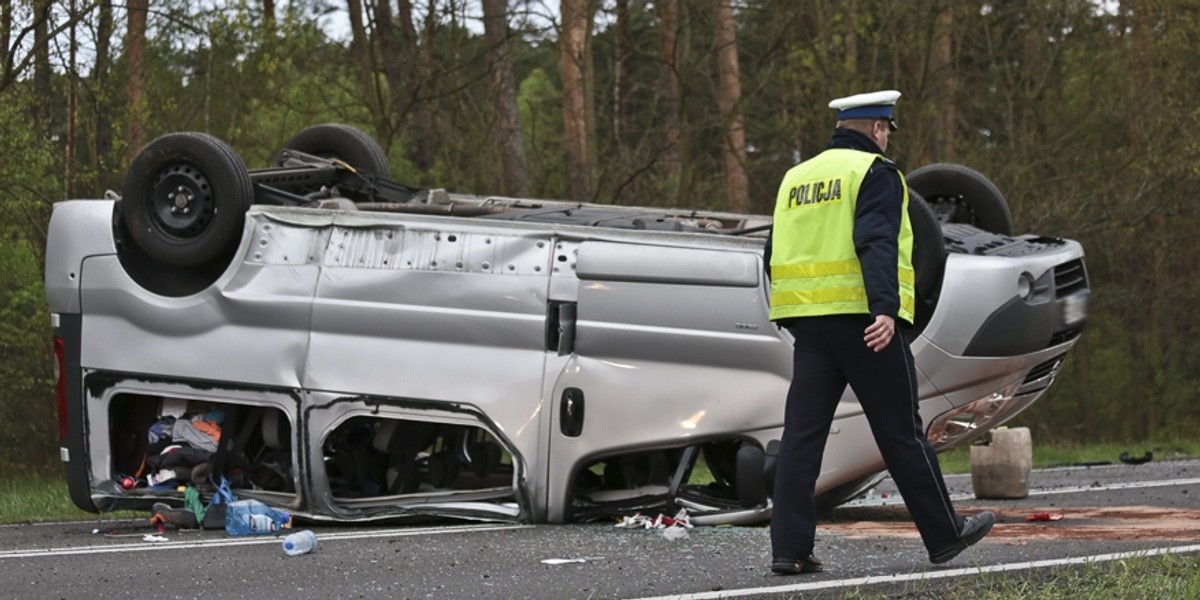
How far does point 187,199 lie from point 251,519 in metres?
1.48

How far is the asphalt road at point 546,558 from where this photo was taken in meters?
4.99

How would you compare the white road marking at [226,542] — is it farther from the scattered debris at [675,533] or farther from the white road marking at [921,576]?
the white road marking at [921,576]

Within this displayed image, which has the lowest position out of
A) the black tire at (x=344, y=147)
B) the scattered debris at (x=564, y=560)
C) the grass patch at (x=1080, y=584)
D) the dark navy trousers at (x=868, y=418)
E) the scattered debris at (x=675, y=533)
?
the scattered debris at (x=675, y=533)

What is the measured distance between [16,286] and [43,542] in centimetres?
820

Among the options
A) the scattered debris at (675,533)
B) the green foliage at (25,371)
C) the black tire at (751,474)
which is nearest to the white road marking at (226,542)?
the scattered debris at (675,533)

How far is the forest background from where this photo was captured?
14.4 m

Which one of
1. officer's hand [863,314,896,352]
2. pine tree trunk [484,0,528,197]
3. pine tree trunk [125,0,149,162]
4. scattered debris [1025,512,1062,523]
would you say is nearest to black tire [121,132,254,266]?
officer's hand [863,314,896,352]

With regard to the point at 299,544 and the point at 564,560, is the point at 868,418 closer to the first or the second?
the point at 564,560

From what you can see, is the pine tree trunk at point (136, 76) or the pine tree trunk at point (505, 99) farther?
the pine tree trunk at point (505, 99)

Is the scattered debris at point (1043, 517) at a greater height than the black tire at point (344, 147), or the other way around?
the black tire at point (344, 147)

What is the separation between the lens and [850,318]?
16.9 feet

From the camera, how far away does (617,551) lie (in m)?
5.97

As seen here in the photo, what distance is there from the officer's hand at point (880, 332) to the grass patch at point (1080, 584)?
28.8 inches

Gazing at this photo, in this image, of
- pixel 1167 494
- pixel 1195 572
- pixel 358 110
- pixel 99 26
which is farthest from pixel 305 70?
pixel 1195 572
